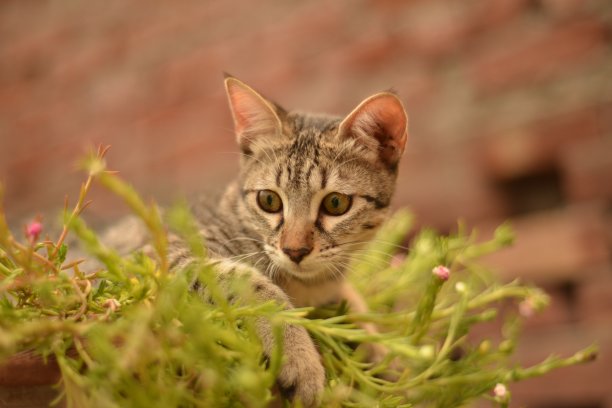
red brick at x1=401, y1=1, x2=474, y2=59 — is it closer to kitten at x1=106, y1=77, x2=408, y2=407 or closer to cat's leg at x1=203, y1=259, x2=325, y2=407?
kitten at x1=106, y1=77, x2=408, y2=407

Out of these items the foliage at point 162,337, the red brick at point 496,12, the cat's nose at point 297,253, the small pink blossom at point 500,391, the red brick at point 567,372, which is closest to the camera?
the foliage at point 162,337

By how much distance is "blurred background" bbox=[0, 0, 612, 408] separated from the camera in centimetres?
119

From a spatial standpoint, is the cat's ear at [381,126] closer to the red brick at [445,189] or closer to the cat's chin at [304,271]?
the cat's chin at [304,271]

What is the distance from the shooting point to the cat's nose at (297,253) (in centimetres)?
70

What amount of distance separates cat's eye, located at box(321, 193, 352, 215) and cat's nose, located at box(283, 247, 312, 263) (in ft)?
0.25

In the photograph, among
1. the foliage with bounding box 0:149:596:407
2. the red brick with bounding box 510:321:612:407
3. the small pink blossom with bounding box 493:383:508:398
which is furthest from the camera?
the red brick with bounding box 510:321:612:407

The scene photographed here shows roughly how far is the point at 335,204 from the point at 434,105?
2.41 feet

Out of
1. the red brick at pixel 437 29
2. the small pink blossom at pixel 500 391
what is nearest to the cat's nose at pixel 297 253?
the small pink blossom at pixel 500 391

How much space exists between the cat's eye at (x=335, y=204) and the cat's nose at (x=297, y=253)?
0.08 m

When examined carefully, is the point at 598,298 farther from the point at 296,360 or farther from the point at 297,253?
the point at 296,360

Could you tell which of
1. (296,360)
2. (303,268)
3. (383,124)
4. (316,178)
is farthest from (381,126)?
(296,360)

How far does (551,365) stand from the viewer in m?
0.52

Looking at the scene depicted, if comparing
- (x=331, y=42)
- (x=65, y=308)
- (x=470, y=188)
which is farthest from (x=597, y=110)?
(x=65, y=308)

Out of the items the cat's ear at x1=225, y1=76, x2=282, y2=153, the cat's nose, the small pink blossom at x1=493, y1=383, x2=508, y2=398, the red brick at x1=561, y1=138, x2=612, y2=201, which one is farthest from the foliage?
the red brick at x1=561, y1=138, x2=612, y2=201
